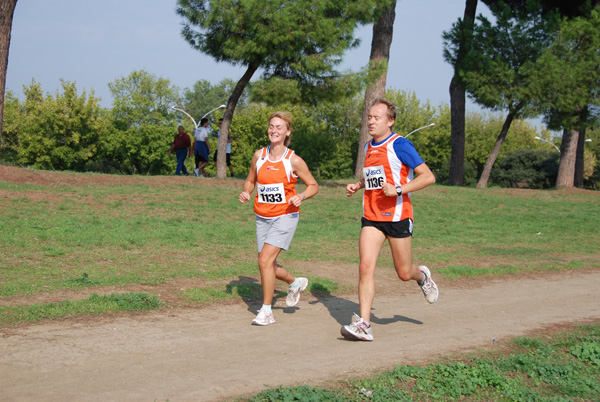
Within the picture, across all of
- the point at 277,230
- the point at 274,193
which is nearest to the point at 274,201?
the point at 274,193

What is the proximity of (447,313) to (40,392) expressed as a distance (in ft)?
15.2

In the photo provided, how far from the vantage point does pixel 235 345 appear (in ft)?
18.0

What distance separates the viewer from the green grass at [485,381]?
423cm

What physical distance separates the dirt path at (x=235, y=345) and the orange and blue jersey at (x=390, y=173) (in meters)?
1.19

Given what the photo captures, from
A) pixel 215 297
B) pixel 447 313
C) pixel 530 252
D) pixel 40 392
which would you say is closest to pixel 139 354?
pixel 40 392

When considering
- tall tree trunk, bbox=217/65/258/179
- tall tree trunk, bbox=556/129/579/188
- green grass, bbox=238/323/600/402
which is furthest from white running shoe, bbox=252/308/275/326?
tall tree trunk, bbox=556/129/579/188

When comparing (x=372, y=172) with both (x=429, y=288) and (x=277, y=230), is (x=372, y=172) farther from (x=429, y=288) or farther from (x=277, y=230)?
(x=429, y=288)

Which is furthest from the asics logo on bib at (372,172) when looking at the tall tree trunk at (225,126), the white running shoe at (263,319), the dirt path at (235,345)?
the tall tree trunk at (225,126)

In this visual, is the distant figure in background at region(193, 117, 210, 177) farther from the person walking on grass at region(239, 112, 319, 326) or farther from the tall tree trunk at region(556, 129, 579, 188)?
the tall tree trunk at region(556, 129, 579, 188)

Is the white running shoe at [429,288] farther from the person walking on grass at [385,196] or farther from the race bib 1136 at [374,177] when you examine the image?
the race bib 1136 at [374,177]

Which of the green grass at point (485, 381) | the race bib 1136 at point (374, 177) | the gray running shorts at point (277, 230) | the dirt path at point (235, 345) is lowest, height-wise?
the dirt path at point (235, 345)

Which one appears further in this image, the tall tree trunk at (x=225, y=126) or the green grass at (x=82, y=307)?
the tall tree trunk at (x=225, y=126)

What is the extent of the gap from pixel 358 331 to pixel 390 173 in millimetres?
1523

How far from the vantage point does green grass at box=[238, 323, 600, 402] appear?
13.9 feet
